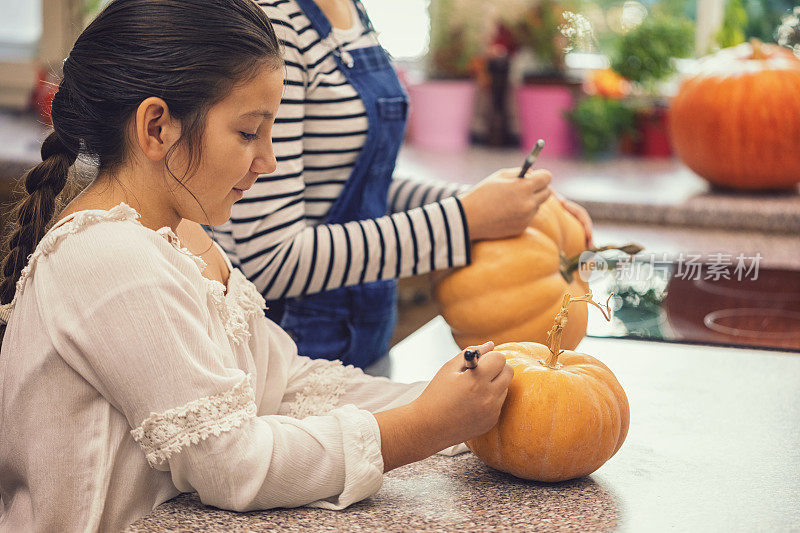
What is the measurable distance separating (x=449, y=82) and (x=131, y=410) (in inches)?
101

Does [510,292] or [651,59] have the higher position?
[651,59]

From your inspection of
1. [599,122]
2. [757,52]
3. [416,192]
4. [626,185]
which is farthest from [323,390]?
[599,122]

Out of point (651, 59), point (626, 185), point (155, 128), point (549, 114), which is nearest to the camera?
point (155, 128)

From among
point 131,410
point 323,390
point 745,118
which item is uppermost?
point 745,118

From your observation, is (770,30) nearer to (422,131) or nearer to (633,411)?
(422,131)

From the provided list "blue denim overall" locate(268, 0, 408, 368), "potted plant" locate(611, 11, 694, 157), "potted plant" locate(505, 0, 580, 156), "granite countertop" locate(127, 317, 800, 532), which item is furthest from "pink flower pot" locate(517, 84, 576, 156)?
"granite countertop" locate(127, 317, 800, 532)

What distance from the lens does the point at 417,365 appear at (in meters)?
1.33

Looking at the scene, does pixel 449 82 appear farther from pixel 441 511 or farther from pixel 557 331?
pixel 441 511

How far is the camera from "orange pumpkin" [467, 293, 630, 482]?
907 millimetres

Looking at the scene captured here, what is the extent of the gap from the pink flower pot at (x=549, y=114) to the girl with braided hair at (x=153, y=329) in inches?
87.0

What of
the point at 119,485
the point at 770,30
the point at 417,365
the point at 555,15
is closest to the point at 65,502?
the point at 119,485

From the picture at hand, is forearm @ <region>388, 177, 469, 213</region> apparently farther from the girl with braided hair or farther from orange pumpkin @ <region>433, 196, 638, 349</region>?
the girl with braided hair

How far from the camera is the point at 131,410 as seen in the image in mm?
818

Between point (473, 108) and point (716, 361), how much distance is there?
207cm
